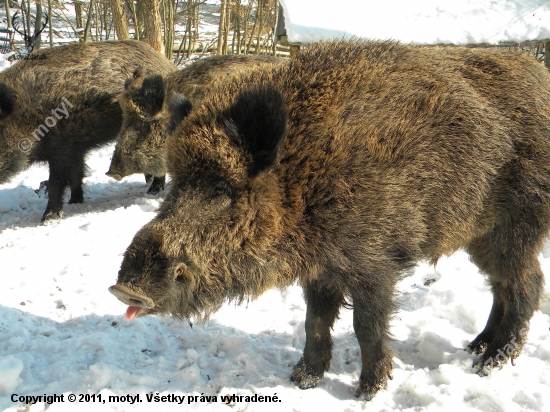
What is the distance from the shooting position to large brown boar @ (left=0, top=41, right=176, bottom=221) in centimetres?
732

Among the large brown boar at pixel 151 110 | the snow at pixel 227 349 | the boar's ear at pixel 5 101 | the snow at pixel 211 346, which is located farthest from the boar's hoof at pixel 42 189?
the snow at pixel 227 349

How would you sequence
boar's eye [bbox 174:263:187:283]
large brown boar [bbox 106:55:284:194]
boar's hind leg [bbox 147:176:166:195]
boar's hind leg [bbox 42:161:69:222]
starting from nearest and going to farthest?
boar's eye [bbox 174:263:187:283] < large brown boar [bbox 106:55:284:194] < boar's hind leg [bbox 42:161:69:222] < boar's hind leg [bbox 147:176:166:195]

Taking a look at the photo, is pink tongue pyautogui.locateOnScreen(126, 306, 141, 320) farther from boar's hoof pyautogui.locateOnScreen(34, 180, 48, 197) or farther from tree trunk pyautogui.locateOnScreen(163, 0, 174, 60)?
tree trunk pyautogui.locateOnScreen(163, 0, 174, 60)

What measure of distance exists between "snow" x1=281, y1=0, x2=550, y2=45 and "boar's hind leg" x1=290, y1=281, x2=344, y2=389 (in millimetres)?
5711

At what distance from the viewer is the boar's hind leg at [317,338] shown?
3.71 m

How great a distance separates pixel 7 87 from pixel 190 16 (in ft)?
35.3

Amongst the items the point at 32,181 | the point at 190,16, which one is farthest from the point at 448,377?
the point at 190,16

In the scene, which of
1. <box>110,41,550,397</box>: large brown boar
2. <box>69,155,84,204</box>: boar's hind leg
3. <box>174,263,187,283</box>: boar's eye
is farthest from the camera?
<box>69,155,84,204</box>: boar's hind leg

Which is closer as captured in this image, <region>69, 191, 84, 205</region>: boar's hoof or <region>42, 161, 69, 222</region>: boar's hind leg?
<region>42, 161, 69, 222</region>: boar's hind leg

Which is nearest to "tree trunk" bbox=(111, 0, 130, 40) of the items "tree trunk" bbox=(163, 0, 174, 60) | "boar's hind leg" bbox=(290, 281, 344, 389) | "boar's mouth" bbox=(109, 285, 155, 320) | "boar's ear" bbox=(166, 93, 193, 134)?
"tree trunk" bbox=(163, 0, 174, 60)

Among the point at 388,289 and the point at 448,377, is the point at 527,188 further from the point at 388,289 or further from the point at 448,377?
the point at 448,377

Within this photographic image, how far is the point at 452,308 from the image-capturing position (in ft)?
15.3

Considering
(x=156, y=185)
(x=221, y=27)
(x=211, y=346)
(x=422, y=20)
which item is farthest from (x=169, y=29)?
(x=211, y=346)

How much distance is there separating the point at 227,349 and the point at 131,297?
1.69 m
